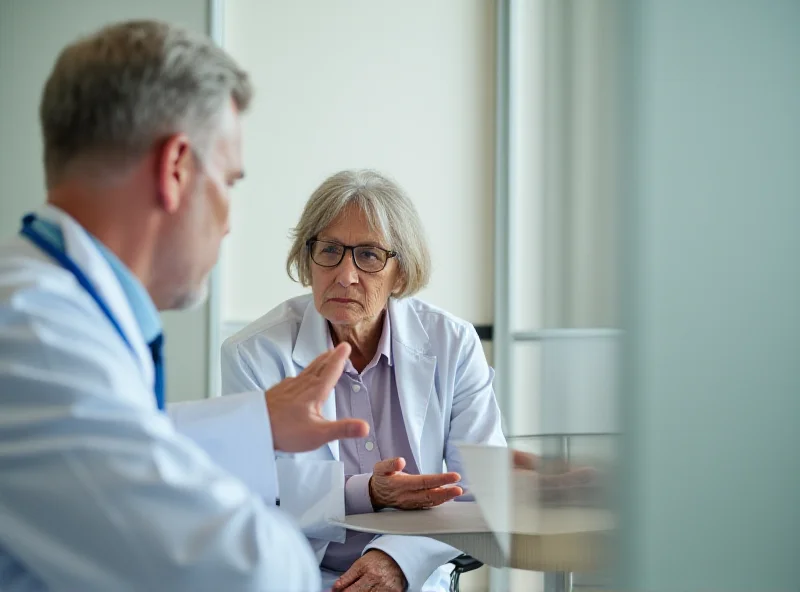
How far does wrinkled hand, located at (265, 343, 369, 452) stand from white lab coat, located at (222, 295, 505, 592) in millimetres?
617

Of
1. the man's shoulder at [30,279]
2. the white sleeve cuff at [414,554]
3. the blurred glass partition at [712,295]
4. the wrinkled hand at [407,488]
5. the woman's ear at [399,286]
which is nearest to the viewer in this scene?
the blurred glass partition at [712,295]

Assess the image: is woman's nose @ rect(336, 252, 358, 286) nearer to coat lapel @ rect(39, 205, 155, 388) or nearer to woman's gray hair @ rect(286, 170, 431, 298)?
woman's gray hair @ rect(286, 170, 431, 298)

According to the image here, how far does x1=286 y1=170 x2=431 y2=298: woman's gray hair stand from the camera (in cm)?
226

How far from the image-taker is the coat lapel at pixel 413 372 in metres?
2.17

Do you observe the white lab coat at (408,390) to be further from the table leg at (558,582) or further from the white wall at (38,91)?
the white wall at (38,91)

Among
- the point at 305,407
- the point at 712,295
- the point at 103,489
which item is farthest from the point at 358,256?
the point at 712,295

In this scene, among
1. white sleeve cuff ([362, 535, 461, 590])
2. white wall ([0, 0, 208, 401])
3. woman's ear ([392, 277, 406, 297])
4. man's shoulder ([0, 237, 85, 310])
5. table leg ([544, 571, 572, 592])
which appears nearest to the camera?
man's shoulder ([0, 237, 85, 310])

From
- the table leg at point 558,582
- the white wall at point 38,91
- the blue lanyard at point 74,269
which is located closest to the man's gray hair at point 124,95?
the blue lanyard at point 74,269

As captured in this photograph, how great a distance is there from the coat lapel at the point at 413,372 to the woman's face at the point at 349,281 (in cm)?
9

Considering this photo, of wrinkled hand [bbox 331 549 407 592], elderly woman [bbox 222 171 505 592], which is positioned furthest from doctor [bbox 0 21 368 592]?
elderly woman [bbox 222 171 505 592]

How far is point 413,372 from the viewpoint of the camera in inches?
88.1

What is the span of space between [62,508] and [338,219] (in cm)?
148

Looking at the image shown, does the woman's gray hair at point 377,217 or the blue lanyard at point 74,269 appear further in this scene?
the woman's gray hair at point 377,217

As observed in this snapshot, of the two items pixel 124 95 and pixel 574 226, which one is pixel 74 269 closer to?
pixel 124 95
